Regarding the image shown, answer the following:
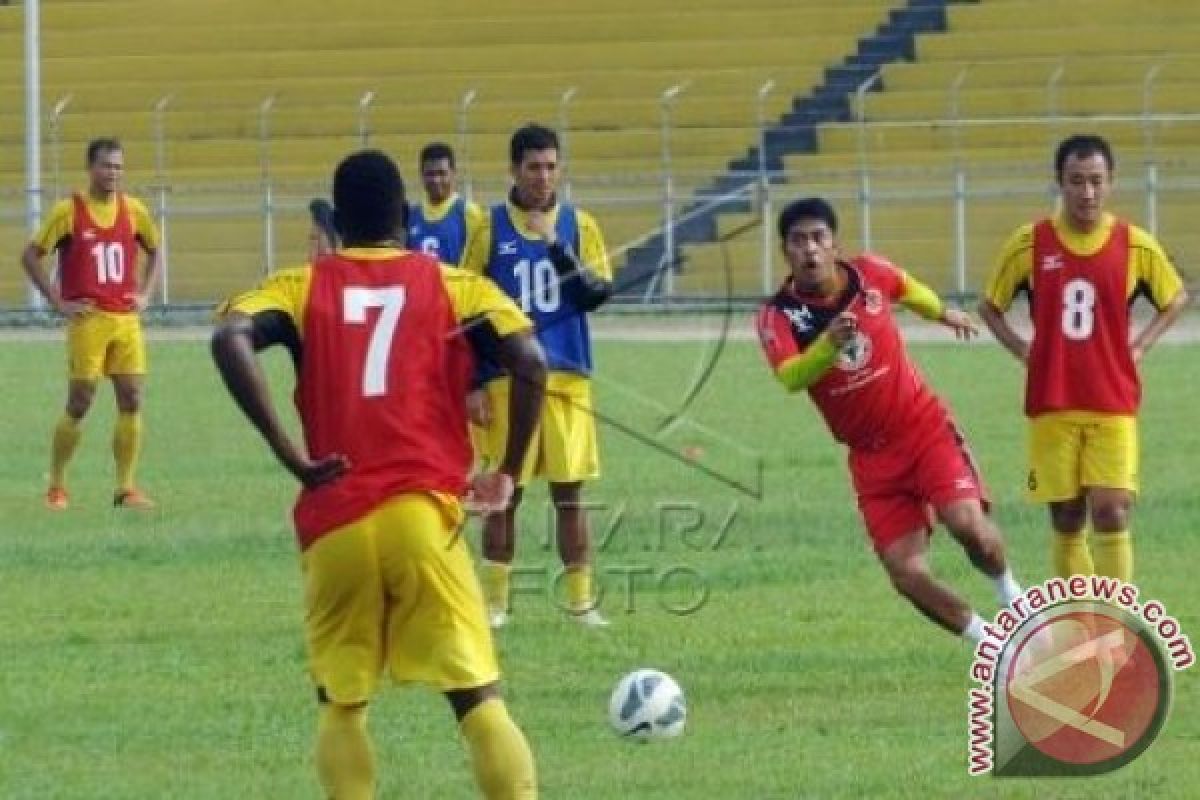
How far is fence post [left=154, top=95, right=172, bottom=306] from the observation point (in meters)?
39.7

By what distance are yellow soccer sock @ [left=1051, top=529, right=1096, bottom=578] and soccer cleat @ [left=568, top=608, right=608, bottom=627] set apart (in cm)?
205

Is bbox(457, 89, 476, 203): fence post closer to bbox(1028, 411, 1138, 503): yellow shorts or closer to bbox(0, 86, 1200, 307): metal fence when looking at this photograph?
bbox(0, 86, 1200, 307): metal fence

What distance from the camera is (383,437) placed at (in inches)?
300

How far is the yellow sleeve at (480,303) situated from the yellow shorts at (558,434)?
196 inches

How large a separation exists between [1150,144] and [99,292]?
22.0 m

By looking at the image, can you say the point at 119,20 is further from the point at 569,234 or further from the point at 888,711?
the point at 888,711

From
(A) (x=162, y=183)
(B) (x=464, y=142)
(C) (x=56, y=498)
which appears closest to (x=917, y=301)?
(C) (x=56, y=498)

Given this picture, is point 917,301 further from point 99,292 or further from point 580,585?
point 99,292

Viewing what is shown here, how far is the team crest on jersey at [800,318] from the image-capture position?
35.3 ft

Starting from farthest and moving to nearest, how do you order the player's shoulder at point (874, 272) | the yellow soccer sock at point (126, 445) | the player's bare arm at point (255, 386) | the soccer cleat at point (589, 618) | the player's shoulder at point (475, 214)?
the yellow soccer sock at point (126, 445) → the player's shoulder at point (475, 214) → the soccer cleat at point (589, 618) → the player's shoulder at point (874, 272) → the player's bare arm at point (255, 386)

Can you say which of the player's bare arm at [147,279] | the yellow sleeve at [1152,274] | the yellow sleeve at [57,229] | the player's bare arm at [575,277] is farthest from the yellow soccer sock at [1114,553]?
the yellow sleeve at [57,229]

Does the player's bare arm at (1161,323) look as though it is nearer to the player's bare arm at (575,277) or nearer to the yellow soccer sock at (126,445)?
the player's bare arm at (575,277)

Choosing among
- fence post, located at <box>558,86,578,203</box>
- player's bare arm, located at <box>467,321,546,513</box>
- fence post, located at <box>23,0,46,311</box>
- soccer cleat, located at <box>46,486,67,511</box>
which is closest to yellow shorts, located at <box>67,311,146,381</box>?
soccer cleat, located at <box>46,486,67,511</box>

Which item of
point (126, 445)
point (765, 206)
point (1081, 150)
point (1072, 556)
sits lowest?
point (1072, 556)
